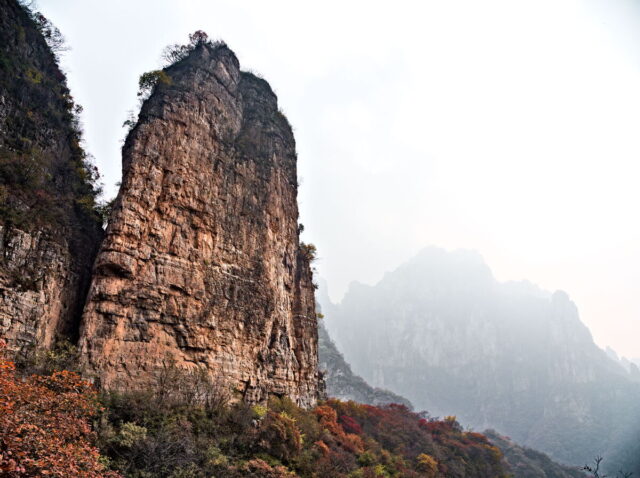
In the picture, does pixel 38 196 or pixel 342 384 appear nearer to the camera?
pixel 38 196

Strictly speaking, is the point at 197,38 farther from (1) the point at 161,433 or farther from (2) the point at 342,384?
(2) the point at 342,384

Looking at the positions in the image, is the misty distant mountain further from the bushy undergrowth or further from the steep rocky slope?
the steep rocky slope

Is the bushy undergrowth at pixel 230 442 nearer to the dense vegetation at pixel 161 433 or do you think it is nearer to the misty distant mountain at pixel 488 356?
the dense vegetation at pixel 161 433

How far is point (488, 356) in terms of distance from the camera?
409ft

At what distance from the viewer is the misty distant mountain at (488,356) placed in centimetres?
8675

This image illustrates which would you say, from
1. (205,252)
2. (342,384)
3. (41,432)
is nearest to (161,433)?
(41,432)

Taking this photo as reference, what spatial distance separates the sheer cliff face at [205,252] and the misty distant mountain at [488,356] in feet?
229

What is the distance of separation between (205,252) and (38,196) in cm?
676

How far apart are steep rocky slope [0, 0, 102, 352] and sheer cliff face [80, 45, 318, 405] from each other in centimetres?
134

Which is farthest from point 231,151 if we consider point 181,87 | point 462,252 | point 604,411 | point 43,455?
point 462,252

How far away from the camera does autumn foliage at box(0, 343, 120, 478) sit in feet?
20.9

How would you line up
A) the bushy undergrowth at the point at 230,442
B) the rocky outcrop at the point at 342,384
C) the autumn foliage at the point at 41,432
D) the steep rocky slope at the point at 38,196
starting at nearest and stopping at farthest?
1. the autumn foliage at the point at 41,432
2. the bushy undergrowth at the point at 230,442
3. the steep rocky slope at the point at 38,196
4. the rocky outcrop at the point at 342,384

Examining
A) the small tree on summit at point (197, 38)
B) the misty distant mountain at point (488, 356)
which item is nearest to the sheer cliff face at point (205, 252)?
the small tree on summit at point (197, 38)

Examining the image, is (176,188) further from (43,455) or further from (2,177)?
(43,455)
